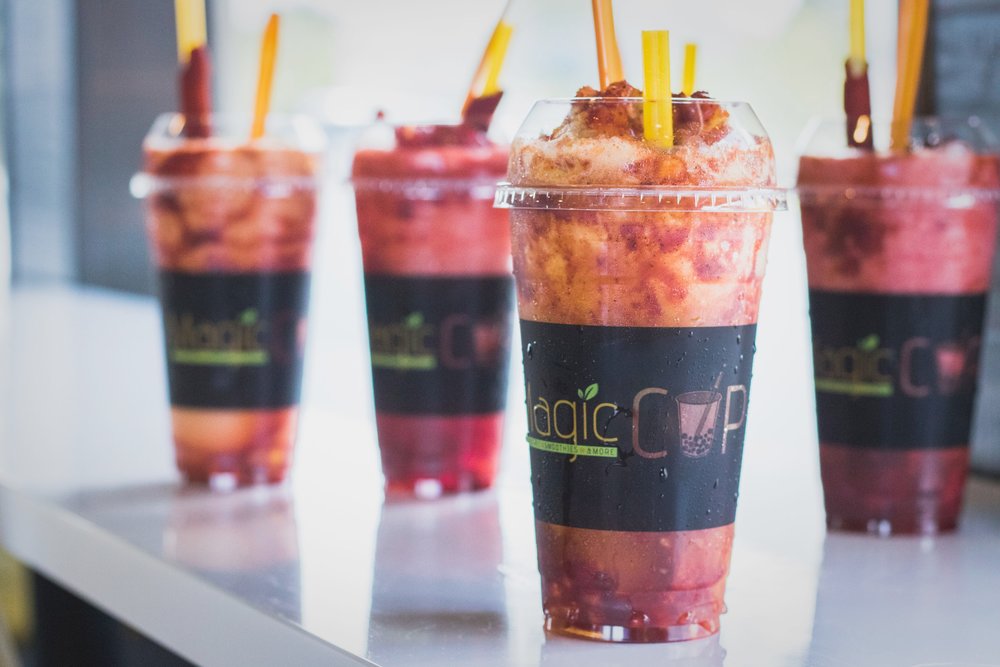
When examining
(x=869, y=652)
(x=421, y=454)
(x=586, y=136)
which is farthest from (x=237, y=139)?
(x=869, y=652)

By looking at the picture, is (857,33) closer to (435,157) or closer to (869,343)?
(869,343)

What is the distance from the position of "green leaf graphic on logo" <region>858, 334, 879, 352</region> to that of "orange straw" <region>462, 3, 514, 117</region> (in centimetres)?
41

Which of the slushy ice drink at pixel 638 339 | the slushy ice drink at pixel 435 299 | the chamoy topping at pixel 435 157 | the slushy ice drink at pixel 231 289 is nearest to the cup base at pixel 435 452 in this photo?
the slushy ice drink at pixel 435 299

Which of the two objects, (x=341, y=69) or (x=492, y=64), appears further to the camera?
(x=341, y=69)

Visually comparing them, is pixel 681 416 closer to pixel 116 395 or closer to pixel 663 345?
pixel 663 345

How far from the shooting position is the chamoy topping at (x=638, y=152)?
792mm

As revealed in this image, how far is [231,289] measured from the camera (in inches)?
52.5

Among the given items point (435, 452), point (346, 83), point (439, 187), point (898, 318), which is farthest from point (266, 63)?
point (346, 83)

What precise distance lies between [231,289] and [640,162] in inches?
25.5

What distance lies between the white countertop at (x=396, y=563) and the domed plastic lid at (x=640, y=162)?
27cm

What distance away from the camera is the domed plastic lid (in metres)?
0.79

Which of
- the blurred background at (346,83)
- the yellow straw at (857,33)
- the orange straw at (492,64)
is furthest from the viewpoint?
the blurred background at (346,83)

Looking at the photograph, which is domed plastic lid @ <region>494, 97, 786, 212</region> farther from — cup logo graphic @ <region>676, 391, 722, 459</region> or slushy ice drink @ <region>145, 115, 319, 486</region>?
slushy ice drink @ <region>145, 115, 319, 486</region>

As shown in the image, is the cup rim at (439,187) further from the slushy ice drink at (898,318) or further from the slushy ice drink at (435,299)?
the slushy ice drink at (898,318)
